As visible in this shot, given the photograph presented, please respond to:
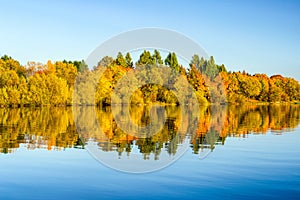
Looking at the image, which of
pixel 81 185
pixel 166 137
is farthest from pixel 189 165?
pixel 166 137

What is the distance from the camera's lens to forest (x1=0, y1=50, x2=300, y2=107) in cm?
6147

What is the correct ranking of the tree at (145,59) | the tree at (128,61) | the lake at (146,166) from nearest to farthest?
1. the lake at (146,166)
2. the tree at (128,61)
3. the tree at (145,59)

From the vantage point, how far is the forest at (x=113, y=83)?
61.5m

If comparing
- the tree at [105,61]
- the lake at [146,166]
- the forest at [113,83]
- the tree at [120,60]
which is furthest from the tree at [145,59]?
the lake at [146,166]

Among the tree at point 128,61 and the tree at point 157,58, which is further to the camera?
the tree at point 157,58

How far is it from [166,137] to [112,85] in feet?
172

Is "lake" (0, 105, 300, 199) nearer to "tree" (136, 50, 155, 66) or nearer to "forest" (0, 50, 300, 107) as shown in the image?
"forest" (0, 50, 300, 107)

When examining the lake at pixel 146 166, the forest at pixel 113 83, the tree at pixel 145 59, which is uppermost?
the tree at pixel 145 59

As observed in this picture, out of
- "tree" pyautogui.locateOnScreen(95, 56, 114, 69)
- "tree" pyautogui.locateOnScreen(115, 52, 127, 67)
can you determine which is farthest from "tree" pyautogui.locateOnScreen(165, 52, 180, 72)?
"tree" pyautogui.locateOnScreen(95, 56, 114, 69)

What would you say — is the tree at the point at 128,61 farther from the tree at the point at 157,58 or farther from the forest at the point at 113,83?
the tree at the point at 157,58

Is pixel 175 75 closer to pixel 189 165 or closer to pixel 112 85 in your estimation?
pixel 112 85

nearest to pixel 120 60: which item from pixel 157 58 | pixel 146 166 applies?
pixel 157 58
